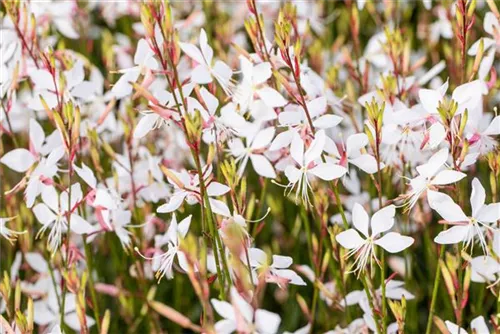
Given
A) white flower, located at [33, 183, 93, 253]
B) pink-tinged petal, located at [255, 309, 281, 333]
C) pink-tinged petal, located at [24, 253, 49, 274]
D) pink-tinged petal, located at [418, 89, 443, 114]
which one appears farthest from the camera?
pink-tinged petal, located at [24, 253, 49, 274]

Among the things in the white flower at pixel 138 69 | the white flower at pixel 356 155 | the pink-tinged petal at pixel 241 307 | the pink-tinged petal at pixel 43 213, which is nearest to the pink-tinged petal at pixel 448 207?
the white flower at pixel 356 155

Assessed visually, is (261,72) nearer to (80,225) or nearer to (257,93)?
(257,93)

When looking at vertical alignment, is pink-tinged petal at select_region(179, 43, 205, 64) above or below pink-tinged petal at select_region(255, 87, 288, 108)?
above

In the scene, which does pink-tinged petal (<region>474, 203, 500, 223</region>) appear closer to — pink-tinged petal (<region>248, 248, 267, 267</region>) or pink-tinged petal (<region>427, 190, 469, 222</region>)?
pink-tinged petal (<region>427, 190, 469, 222</region>)

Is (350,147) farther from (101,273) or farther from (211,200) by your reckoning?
(101,273)

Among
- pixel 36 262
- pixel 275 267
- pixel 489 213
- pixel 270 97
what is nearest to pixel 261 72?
pixel 270 97

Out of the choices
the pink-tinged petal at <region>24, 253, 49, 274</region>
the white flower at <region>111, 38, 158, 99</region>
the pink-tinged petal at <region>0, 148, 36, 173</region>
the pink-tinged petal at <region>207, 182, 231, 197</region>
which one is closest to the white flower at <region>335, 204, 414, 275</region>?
the pink-tinged petal at <region>207, 182, 231, 197</region>
